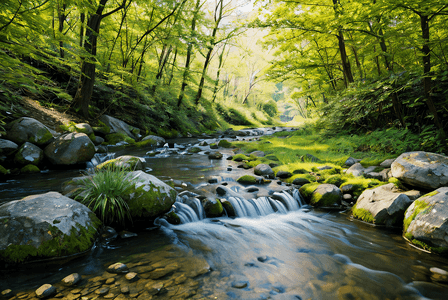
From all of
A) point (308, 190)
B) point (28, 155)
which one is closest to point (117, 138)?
point (28, 155)

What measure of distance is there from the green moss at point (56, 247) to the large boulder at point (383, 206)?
4.68 m

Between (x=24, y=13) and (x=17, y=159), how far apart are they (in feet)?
14.4

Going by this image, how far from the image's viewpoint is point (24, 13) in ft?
11.2

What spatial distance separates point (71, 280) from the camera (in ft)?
7.77

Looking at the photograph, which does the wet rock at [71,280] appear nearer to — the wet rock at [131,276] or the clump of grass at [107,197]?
the wet rock at [131,276]

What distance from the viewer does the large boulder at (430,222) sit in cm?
307

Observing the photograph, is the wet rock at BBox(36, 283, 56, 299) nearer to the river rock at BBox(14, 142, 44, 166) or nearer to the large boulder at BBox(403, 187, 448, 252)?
the large boulder at BBox(403, 187, 448, 252)

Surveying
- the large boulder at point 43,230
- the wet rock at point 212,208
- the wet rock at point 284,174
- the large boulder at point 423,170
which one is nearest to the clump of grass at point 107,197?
the large boulder at point 43,230

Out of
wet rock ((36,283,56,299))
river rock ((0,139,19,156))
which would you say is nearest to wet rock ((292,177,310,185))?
wet rock ((36,283,56,299))

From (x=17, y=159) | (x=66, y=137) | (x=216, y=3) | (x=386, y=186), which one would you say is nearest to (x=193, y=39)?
(x=216, y=3)

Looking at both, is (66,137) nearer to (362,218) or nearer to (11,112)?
(11,112)

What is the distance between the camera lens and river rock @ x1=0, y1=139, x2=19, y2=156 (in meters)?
5.93

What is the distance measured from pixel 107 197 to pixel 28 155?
436 cm

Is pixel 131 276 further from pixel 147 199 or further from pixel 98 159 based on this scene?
pixel 98 159
